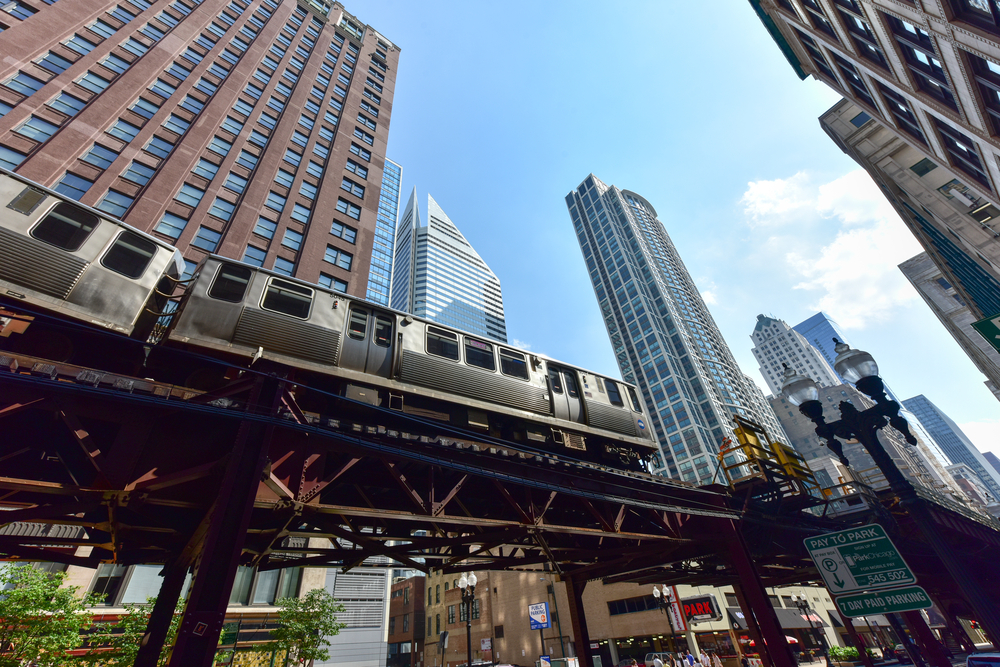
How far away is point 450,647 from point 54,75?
60.9 metres

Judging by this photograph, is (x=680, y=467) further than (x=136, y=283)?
Yes

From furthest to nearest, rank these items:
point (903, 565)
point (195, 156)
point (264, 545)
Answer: point (195, 156) → point (264, 545) → point (903, 565)

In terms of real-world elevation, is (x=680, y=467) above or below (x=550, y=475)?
above

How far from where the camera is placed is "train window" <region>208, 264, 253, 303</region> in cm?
908

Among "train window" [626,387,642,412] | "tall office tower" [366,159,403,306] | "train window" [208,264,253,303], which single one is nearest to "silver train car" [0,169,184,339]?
"train window" [208,264,253,303]

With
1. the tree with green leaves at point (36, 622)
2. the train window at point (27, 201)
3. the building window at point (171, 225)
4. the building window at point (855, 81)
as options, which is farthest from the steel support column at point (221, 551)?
the building window at point (855, 81)

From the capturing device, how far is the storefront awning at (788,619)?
103 feet

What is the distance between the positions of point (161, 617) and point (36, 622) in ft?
30.1

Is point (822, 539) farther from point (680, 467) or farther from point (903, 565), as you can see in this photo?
point (680, 467)

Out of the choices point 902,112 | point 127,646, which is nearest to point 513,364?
point 127,646

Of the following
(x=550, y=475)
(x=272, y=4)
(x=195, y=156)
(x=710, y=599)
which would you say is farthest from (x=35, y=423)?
(x=272, y=4)

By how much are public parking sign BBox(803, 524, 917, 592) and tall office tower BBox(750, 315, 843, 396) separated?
175 m

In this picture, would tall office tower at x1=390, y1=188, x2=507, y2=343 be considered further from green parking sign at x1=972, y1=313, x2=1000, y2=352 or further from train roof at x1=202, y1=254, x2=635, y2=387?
green parking sign at x1=972, y1=313, x2=1000, y2=352

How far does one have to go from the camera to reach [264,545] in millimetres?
8188
